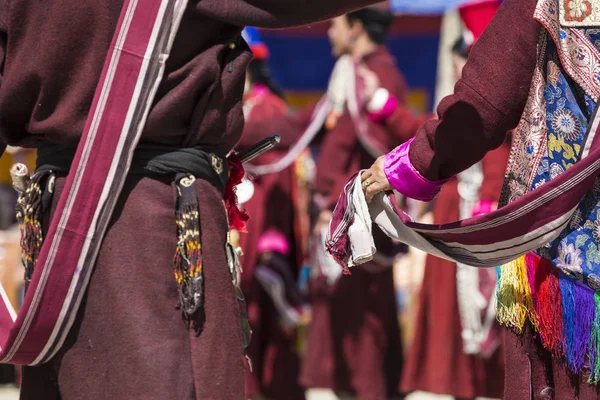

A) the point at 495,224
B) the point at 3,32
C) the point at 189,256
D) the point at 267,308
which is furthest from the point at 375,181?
the point at 267,308

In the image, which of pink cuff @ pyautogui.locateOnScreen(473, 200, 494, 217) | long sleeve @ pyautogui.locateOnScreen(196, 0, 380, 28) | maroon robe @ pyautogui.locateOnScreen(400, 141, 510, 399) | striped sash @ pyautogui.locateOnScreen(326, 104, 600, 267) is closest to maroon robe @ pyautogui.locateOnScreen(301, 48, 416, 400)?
maroon robe @ pyautogui.locateOnScreen(400, 141, 510, 399)

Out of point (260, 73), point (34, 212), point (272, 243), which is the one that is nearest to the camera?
point (34, 212)

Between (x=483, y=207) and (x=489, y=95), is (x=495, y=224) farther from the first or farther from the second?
(x=483, y=207)

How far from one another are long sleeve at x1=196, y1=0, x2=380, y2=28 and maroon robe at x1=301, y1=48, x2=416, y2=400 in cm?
332

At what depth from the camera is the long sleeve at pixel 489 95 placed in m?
2.84

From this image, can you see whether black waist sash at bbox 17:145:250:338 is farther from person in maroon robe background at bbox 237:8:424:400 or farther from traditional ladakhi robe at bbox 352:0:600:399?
person in maroon robe background at bbox 237:8:424:400

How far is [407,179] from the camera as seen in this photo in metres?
2.95

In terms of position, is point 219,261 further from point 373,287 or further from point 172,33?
point 373,287

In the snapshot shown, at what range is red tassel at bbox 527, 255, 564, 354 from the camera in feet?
9.38

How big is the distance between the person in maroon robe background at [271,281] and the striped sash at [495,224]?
3.78 meters

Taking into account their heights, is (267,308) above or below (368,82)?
below

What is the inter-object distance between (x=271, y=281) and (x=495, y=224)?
4088 millimetres

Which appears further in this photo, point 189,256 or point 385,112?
point 385,112

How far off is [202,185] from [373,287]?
3.68 metres
